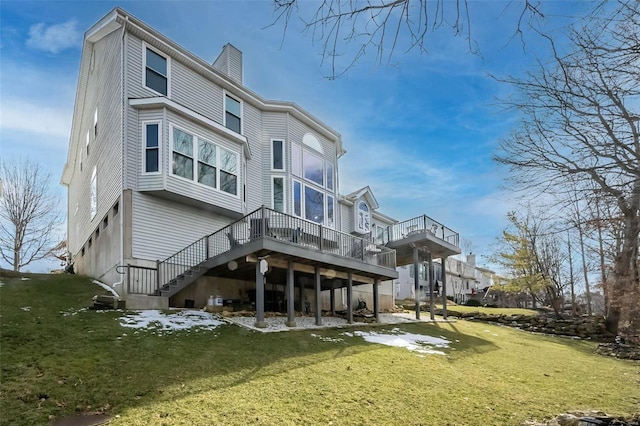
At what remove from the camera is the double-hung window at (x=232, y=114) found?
17.8 metres

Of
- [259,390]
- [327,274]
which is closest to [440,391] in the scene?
[259,390]

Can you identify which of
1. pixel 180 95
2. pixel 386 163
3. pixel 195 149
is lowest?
pixel 386 163

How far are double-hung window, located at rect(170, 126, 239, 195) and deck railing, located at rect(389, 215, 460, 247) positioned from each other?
8848 mm

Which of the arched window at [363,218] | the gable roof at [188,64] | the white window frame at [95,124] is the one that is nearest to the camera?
the gable roof at [188,64]

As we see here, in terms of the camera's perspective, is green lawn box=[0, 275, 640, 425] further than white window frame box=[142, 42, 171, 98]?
No

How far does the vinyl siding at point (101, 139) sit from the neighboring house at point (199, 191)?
82mm

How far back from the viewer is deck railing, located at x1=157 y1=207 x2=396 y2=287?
515 inches

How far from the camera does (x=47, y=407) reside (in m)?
5.43

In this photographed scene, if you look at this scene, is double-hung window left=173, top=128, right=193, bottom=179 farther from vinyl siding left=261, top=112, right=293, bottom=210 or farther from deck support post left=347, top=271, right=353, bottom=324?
deck support post left=347, top=271, right=353, bottom=324

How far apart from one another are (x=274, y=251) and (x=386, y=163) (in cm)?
432

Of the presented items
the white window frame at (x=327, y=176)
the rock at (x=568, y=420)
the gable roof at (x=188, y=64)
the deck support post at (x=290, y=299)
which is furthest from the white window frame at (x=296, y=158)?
the rock at (x=568, y=420)

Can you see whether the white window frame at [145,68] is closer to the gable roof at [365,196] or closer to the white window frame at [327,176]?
the white window frame at [327,176]

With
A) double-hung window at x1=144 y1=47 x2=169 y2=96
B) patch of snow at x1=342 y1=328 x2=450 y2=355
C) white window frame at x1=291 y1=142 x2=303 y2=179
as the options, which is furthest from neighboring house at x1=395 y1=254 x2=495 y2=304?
double-hung window at x1=144 y1=47 x2=169 y2=96

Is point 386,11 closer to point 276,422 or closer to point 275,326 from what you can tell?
point 276,422
